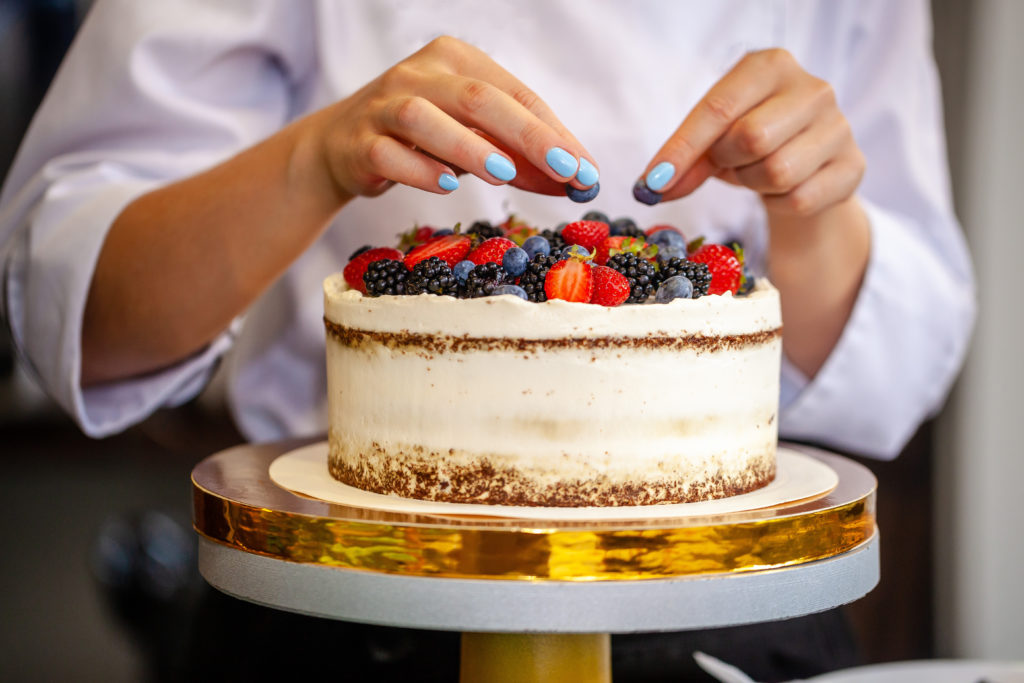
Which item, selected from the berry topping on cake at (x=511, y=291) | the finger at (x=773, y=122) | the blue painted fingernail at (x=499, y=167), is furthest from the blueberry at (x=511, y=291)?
the finger at (x=773, y=122)

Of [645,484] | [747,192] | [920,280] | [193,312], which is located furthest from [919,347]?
[193,312]

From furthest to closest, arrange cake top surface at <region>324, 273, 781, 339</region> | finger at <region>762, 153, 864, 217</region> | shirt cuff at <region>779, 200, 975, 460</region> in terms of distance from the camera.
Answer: shirt cuff at <region>779, 200, 975, 460</region> < finger at <region>762, 153, 864, 217</region> < cake top surface at <region>324, 273, 781, 339</region>

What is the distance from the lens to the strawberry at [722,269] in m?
1.04

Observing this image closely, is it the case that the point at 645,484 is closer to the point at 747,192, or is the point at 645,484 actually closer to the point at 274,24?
the point at 747,192

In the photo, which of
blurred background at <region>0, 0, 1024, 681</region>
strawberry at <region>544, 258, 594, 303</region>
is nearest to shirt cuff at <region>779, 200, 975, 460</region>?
strawberry at <region>544, 258, 594, 303</region>

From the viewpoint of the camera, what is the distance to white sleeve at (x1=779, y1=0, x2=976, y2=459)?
4.97ft

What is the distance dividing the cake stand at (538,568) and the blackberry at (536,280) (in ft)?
0.72

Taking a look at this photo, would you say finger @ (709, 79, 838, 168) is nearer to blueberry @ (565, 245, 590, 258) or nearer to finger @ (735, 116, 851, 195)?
finger @ (735, 116, 851, 195)

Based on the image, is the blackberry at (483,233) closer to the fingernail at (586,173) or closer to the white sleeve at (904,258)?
the fingernail at (586,173)

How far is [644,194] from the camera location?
3.55 ft

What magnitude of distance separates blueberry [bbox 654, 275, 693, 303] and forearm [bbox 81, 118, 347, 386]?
403mm

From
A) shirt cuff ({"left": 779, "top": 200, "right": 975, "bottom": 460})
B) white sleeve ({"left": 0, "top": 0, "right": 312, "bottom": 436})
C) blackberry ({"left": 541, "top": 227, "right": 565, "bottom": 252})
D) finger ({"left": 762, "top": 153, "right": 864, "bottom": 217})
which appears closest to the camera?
blackberry ({"left": 541, "top": 227, "right": 565, "bottom": 252})

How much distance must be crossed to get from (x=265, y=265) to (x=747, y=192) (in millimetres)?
756

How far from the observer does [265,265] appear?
48.3 inches
